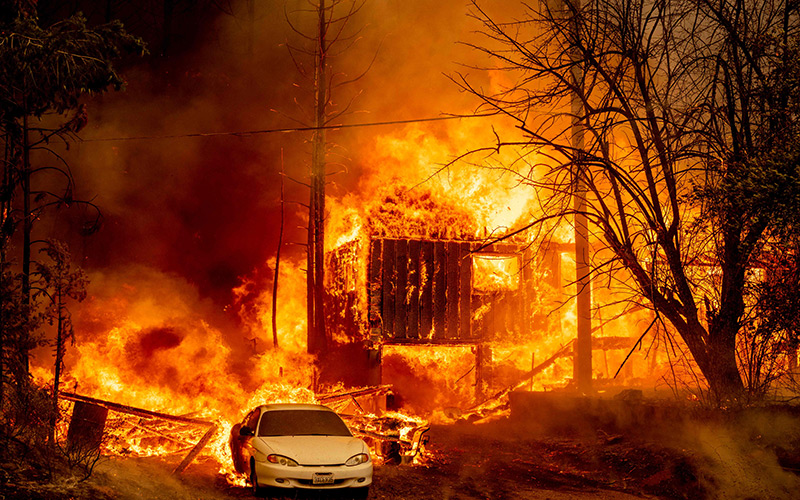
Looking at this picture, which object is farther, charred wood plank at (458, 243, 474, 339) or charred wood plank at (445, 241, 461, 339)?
charred wood plank at (458, 243, 474, 339)

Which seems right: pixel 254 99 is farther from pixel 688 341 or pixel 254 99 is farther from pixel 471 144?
pixel 688 341

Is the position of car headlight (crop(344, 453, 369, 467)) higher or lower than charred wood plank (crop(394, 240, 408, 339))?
lower

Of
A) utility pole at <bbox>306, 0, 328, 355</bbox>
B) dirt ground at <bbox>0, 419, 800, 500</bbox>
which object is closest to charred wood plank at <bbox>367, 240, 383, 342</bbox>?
utility pole at <bbox>306, 0, 328, 355</bbox>

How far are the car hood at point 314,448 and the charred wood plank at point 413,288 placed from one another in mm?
9453

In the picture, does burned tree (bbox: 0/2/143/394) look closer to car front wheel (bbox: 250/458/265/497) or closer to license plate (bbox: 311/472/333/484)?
car front wheel (bbox: 250/458/265/497)

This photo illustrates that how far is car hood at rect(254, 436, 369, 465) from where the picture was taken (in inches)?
367

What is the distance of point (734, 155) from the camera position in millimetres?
10164

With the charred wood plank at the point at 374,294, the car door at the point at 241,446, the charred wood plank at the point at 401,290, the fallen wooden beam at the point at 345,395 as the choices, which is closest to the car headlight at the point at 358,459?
the car door at the point at 241,446

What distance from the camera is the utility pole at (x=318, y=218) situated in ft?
75.8

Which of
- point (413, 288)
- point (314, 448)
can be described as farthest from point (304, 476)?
point (413, 288)

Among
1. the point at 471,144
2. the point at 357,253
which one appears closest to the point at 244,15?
the point at 471,144

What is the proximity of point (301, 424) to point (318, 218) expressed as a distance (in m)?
13.0

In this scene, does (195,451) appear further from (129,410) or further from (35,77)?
(35,77)

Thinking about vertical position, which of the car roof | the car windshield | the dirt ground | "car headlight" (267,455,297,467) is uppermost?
the car roof
